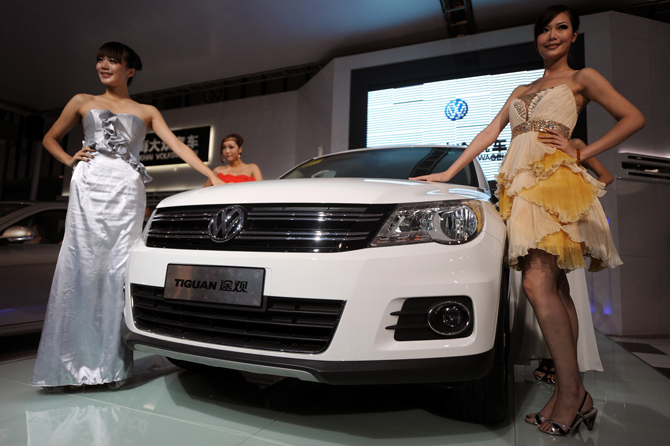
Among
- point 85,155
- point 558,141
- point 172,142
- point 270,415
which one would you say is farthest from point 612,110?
point 85,155

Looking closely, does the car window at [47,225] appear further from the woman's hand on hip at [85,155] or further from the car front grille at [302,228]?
the car front grille at [302,228]

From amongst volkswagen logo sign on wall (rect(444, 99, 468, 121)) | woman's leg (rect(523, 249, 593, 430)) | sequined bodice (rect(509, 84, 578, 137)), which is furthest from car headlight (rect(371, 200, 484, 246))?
volkswagen logo sign on wall (rect(444, 99, 468, 121))

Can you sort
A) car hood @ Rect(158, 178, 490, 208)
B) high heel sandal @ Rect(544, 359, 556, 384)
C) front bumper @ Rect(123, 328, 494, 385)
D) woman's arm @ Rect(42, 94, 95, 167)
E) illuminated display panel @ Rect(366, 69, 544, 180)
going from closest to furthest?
front bumper @ Rect(123, 328, 494, 385) → car hood @ Rect(158, 178, 490, 208) → woman's arm @ Rect(42, 94, 95, 167) → high heel sandal @ Rect(544, 359, 556, 384) → illuminated display panel @ Rect(366, 69, 544, 180)

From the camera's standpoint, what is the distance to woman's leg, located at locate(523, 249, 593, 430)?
1438 mm

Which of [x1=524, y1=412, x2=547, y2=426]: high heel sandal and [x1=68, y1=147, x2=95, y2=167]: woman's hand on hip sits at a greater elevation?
[x1=68, y1=147, x2=95, y2=167]: woman's hand on hip

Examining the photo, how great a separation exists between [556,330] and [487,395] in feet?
1.11

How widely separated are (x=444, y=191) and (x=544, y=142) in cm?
45

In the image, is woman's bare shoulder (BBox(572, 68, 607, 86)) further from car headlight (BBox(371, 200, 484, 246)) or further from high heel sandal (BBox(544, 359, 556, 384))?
high heel sandal (BBox(544, 359, 556, 384))

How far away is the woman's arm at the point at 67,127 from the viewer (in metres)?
1.92

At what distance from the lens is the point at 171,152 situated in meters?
8.59

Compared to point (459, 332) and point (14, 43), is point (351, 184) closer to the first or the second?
point (459, 332)

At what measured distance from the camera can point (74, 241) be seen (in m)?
1.85

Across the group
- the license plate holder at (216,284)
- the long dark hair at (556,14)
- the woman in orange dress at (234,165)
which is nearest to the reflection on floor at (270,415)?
the license plate holder at (216,284)

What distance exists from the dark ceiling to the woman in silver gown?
3905 mm
